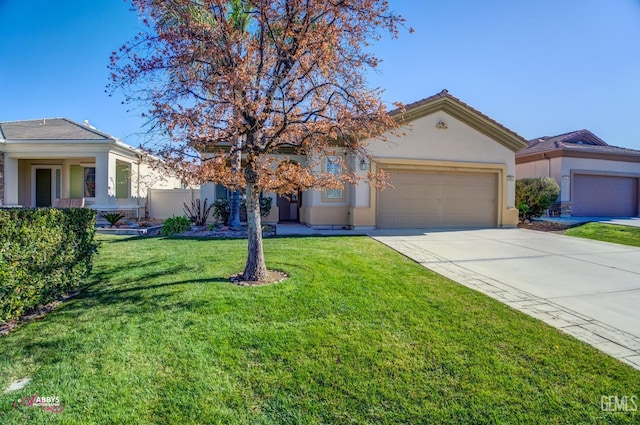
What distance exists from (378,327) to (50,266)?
4.66 m

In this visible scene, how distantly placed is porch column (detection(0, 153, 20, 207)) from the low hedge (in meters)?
13.8

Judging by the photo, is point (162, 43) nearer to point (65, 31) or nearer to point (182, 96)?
point (182, 96)

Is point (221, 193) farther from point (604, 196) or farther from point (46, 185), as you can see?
point (604, 196)

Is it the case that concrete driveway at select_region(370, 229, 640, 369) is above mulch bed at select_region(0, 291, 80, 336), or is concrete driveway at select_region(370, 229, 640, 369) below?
above

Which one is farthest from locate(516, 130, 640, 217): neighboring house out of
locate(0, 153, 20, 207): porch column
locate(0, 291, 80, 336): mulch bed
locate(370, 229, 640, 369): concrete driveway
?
locate(0, 153, 20, 207): porch column

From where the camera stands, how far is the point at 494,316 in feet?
14.3

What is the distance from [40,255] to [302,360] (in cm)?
391

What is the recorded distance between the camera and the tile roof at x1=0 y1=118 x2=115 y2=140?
14680 millimetres

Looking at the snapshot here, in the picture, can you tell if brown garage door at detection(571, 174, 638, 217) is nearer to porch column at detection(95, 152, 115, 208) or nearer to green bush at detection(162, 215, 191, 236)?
green bush at detection(162, 215, 191, 236)

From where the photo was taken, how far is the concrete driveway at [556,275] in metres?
4.09

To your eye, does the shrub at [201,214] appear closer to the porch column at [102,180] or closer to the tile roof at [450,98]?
the porch column at [102,180]
